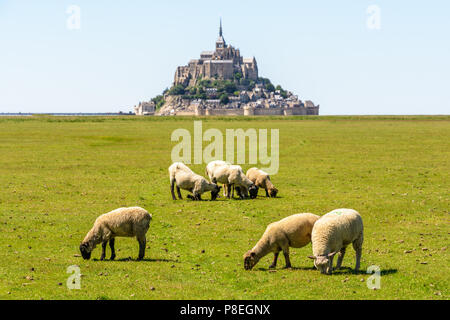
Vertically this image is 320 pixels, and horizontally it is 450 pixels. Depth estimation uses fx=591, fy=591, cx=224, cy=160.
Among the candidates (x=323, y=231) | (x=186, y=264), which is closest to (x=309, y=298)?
(x=323, y=231)

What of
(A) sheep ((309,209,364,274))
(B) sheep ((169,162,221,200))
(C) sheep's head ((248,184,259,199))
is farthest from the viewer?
(C) sheep's head ((248,184,259,199))

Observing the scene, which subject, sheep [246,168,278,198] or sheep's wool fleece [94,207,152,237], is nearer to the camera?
sheep's wool fleece [94,207,152,237]

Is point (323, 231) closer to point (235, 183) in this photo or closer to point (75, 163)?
point (235, 183)

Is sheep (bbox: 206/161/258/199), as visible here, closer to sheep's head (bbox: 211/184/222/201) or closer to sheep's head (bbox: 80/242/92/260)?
sheep's head (bbox: 211/184/222/201)

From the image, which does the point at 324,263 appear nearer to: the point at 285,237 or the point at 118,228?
the point at 285,237

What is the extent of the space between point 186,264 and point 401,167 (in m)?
26.5

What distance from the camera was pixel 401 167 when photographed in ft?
127

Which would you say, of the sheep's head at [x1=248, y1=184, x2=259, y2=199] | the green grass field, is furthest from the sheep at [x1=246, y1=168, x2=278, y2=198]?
the sheep's head at [x1=248, y1=184, x2=259, y2=199]

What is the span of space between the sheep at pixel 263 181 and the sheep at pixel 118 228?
11.4m

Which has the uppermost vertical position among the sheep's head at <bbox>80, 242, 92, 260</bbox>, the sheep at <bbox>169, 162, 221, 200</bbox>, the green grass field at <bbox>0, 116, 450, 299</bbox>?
the sheep at <bbox>169, 162, 221, 200</bbox>

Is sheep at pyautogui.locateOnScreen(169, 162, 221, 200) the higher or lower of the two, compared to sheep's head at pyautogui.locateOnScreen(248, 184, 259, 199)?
higher

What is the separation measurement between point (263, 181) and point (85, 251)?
12.7 metres

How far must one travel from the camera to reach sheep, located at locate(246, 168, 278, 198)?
26469 mm

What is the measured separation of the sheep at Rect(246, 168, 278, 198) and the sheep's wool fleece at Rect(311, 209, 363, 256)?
12.0 metres
